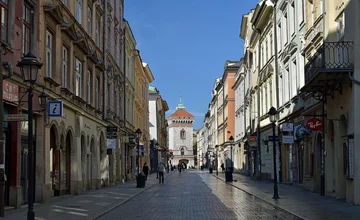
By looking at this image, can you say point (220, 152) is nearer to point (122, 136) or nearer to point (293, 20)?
point (122, 136)

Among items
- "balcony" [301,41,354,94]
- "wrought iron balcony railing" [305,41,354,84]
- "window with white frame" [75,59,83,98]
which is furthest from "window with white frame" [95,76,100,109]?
A: "wrought iron balcony railing" [305,41,354,84]

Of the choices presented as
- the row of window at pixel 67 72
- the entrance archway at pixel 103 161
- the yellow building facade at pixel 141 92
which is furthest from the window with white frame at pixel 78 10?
the yellow building facade at pixel 141 92

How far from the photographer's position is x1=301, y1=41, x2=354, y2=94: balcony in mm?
19656

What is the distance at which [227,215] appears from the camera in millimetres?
17219

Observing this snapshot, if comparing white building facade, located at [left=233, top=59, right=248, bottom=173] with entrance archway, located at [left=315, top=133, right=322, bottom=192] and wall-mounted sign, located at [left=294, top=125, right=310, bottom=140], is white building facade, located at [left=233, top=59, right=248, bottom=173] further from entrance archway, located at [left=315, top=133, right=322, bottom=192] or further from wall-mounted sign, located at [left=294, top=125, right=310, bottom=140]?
entrance archway, located at [left=315, top=133, right=322, bottom=192]

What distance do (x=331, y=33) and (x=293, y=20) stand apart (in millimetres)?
10171

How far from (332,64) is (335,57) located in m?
0.48

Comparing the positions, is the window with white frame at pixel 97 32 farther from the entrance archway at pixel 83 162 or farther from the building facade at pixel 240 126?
the building facade at pixel 240 126

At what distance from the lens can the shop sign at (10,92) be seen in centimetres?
1698

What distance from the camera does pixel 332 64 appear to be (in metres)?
19.9

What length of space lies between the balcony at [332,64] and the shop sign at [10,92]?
10046 millimetres

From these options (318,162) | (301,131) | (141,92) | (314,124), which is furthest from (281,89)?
(141,92)

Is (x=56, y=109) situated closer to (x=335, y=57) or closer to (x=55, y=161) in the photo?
(x=55, y=161)

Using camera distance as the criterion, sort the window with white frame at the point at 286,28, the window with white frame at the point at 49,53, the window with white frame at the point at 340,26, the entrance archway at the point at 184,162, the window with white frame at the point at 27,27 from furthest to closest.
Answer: the entrance archway at the point at 184,162 → the window with white frame at the point at 286,28 → the window with white frame at the point at 49,53 → the window with white frame at the point at 340,26 → the window with white frame at the point at 27,27
